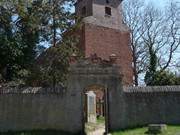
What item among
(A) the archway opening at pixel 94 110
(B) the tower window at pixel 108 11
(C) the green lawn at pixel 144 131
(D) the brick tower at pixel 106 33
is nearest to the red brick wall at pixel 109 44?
(D) the brick tower at pixel 106 33

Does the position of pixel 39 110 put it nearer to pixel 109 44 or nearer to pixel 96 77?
pixel 96 77

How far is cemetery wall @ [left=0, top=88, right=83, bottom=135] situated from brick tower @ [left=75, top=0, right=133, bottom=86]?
14.8 metres

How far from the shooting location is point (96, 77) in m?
22.2

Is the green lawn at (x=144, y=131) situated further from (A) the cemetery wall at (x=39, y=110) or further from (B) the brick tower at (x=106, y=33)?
(B) the brick tower at (x=106, y=33)

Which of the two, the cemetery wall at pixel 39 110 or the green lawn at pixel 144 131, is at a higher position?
the cemetery wall at pixel 39 110

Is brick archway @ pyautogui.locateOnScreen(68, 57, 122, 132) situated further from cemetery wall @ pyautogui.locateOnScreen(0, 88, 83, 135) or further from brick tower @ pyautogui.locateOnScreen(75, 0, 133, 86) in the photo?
brick tower @ pyautogui.locateOnScreen(75, 0, 133, 86)

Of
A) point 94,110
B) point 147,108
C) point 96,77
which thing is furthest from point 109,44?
point 147,108

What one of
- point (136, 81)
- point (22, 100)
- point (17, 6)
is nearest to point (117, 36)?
point (136, 81)

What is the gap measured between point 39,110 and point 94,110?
884 cm

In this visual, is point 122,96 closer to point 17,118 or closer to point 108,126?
point 108,126

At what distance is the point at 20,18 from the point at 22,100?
6.94 meters

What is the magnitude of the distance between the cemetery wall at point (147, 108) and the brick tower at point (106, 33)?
14802mm

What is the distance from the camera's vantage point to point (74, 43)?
26266 millimetres

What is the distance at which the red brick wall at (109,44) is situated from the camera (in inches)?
1459
